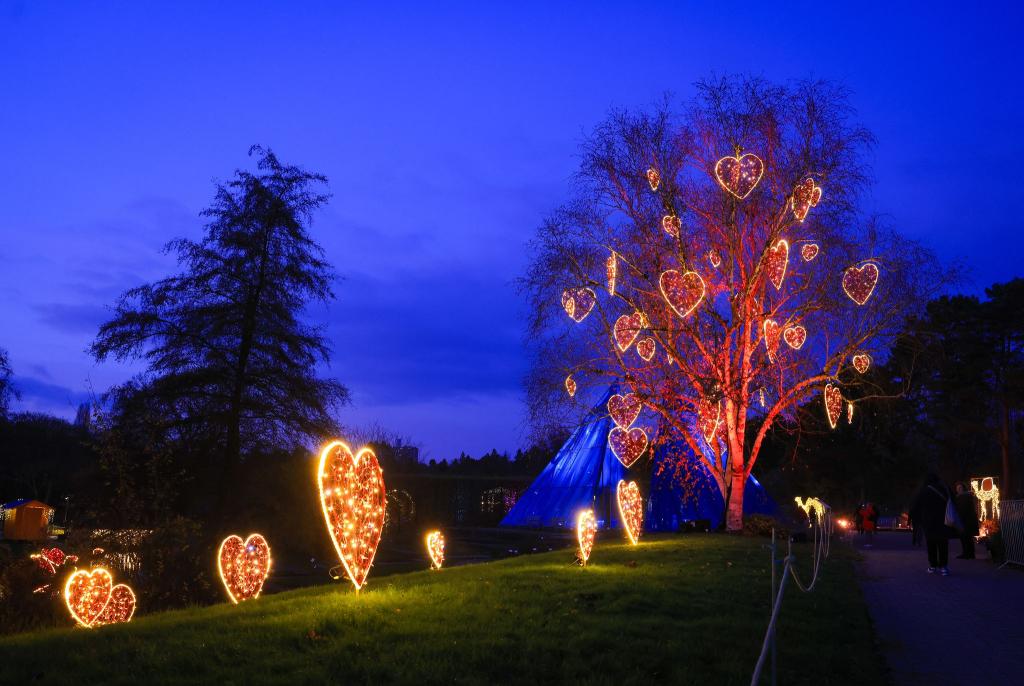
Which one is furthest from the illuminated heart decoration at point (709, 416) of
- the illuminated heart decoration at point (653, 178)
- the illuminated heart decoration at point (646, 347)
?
the illuminated heart decoration at point (653, 178)

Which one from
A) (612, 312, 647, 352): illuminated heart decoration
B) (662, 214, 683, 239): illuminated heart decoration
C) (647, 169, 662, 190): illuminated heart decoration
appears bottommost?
(612, 312, 647, 352): illuminated heart decoration

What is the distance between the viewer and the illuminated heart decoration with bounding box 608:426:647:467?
71.7 feet

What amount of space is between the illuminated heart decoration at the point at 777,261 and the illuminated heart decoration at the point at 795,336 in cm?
105

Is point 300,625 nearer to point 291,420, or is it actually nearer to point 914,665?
point 914,665

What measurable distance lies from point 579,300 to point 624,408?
277 cm

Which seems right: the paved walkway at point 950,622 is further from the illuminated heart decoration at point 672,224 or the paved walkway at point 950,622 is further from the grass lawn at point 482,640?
the illuminated heart decoration at point 672,224

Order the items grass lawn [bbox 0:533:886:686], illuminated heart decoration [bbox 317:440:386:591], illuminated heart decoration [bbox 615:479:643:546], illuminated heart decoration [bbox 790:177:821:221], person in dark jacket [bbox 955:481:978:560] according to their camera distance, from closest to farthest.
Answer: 1. grass lawn [bbox 0:533:886:686]
2. illuminated heart decoration [bbox 317:440:386:591]
3. person in dark jacket [bbox 955:481:978:560]
4. illuminated heart decoration [bbox 615:479:643:546]
5. illuminated heart decoration [bbox 790:177:821:221]

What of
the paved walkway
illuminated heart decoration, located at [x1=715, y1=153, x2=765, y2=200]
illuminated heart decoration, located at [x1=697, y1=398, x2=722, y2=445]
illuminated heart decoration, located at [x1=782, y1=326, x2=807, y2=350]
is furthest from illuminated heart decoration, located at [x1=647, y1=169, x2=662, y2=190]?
the paved walkway

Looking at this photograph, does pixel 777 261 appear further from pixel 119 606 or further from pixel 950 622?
pixel 119 606

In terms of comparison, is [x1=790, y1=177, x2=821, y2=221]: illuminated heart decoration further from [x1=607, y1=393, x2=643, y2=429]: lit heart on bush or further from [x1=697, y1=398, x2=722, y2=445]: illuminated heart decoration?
[x1=607, y1=393, x2=643, y2=429]: lit heart on bush

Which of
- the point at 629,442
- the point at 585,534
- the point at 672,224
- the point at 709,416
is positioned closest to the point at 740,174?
the point at 672,224

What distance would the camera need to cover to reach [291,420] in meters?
20.8

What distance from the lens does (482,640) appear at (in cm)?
680

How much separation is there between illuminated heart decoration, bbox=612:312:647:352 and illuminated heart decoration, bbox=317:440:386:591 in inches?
435
